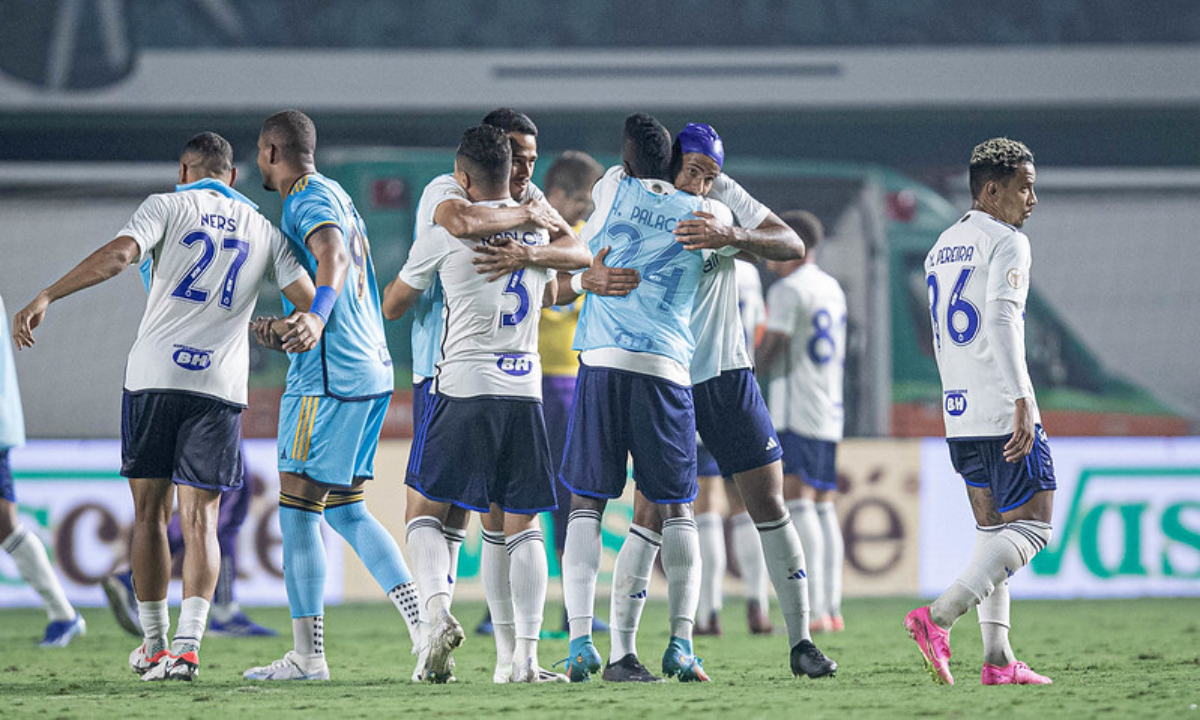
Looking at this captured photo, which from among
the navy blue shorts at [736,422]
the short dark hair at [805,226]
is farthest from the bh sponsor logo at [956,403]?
the short dark hair at [805,226]

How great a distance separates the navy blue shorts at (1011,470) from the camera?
17.0ft

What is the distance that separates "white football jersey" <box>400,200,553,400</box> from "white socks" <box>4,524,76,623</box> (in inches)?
118

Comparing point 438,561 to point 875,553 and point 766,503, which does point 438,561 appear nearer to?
point 766,503

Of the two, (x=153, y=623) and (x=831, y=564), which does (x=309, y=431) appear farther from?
(x=831, y=564)

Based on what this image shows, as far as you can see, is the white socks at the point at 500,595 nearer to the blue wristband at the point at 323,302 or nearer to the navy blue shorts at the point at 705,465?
Result: the blue wristband at the point at 323,302

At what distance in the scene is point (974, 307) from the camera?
17.4ft

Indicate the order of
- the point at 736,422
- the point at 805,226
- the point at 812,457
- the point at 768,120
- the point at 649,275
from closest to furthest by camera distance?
the point at 649,275
the point at 736,422
the point at 805,226
the point at 812,457
the point at 768,120

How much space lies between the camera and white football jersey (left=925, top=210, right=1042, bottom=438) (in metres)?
5.20

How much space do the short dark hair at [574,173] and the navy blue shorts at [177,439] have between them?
209 cm

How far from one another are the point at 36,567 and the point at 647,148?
12.1 feet

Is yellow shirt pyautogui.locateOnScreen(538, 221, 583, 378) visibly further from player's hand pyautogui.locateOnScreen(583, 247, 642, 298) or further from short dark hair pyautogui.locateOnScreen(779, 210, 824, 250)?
player's hand pyautogui.locateOnScreen(583, 247, 642, 298)

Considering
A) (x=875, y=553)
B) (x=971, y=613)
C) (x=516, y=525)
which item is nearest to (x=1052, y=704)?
(x=516, y=525)

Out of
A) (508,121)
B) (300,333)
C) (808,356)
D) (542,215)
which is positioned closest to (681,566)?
(542,215)

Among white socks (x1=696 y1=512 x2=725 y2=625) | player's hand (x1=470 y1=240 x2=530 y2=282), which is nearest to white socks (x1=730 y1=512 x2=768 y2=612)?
white socks (x1=696 y1=512 x2=725 y2=625)
